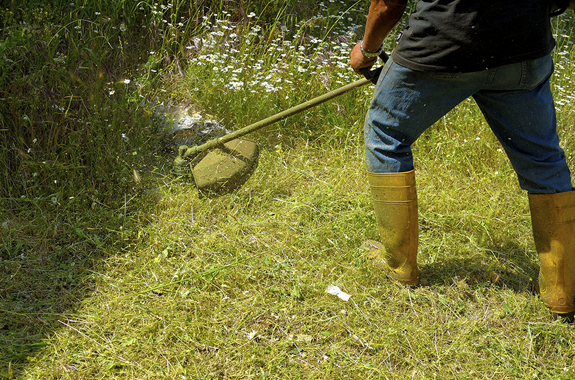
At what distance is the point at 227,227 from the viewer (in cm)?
298

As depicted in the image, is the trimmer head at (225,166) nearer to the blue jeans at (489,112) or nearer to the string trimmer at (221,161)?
the string trimmer at (221,161)

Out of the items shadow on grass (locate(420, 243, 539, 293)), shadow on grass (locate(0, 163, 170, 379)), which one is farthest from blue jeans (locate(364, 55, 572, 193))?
shadow on grass (locate(0, 163, 170, 379))

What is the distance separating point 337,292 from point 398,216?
18.8 inches

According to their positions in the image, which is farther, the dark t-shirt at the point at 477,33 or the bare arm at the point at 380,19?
the bare arm at the point at 380,19

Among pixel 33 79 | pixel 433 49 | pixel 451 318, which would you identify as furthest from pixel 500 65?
pixel 33 79

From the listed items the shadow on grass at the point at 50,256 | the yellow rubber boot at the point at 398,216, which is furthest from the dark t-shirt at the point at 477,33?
the shadow on grass at the point at 50,256

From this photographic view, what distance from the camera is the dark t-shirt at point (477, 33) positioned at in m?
1.88

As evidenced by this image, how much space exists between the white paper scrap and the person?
0.84ft

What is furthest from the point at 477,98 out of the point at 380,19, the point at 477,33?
the point at 380,19

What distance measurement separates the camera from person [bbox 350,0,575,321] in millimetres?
1911

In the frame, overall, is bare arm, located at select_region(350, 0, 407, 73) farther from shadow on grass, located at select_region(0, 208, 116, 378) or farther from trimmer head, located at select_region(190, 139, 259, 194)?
shadow on grass, located at select_region(0, 208, 116, 378)

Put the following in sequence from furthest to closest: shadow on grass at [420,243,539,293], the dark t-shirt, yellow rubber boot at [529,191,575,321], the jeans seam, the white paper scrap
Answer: shadow on grass at [420,243,539,293] → the white paper scrap → yellow rubber boot at [529,191,575,321] → the jeans seam → the dark t-shirt

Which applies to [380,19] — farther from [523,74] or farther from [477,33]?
[523,74]

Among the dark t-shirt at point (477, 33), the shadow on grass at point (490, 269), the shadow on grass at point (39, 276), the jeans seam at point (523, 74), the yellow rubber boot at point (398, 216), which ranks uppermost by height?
the dark t-shirt at point (477, 33)
